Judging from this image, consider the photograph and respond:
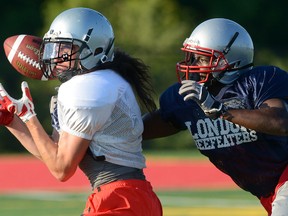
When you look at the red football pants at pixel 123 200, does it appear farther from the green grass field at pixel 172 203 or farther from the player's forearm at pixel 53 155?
the green grass field at pixel 172 203

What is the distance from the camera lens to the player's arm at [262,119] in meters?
4.77

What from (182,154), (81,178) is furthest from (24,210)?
(182,154)

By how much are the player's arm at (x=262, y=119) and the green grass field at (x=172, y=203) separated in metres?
5.09

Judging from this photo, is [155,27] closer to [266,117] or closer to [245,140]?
[245,140]

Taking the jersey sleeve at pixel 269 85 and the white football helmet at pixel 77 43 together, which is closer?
the white football helmet at pixel 77 43

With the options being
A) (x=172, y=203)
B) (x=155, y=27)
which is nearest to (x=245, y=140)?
(x=172, y=203)

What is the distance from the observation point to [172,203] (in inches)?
429

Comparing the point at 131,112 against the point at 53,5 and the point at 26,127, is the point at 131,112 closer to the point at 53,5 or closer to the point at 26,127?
the point at 26,127

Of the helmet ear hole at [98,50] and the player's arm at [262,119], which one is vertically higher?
the helmet ear hole at [98,50]

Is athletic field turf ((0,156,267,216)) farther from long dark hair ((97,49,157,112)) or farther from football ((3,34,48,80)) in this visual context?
long dark hair ((97,49,157,112))

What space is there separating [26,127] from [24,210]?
5.74 metres

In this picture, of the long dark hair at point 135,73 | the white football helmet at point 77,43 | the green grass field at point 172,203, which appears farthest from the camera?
the green grass field at point 172,203

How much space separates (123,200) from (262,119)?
34.0 inches

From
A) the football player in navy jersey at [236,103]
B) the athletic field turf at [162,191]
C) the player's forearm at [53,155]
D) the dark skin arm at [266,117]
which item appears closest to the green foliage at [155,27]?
the athletic field turf at [162,191]
